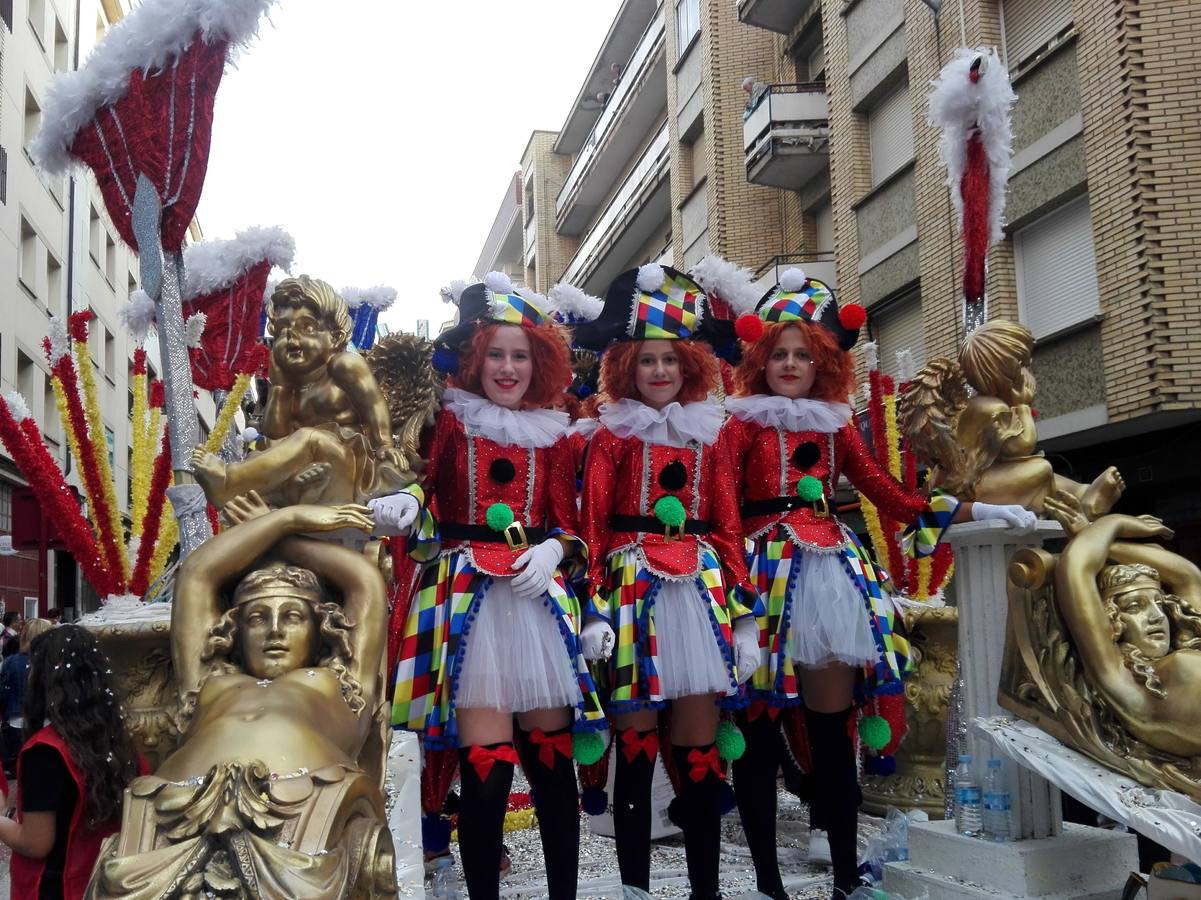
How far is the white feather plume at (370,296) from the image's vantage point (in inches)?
195

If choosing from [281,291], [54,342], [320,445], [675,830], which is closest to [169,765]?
[320,445]

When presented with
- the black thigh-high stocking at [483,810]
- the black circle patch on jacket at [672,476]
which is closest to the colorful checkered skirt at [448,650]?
the black thigh-high stocking at [483,810]

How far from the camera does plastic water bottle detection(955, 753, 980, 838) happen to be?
3.11m

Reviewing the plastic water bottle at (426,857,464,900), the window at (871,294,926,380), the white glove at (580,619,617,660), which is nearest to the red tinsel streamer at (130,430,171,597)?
the plastic water bottle at (426,857,464,900)

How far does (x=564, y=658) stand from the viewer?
9.69 feet

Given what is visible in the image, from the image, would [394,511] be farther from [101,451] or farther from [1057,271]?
[1057,271]

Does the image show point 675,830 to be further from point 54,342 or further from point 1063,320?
point 1063,320

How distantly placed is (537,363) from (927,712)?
8.23ft

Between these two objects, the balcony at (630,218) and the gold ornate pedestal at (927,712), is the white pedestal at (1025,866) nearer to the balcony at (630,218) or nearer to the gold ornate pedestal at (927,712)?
the gold ornate pedestal at (927,712)

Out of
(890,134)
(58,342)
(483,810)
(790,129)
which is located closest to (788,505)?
(483,810)

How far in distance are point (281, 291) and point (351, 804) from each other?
1.41 meters

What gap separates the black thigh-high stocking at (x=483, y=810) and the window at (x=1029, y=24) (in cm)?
926

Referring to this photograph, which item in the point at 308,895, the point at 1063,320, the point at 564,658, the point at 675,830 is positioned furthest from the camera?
the point at 1063,320

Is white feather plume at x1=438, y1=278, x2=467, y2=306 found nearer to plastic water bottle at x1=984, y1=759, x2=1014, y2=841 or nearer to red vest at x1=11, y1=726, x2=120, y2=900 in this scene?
red vest at x1=11, y1=726, x2=120, y2=900
